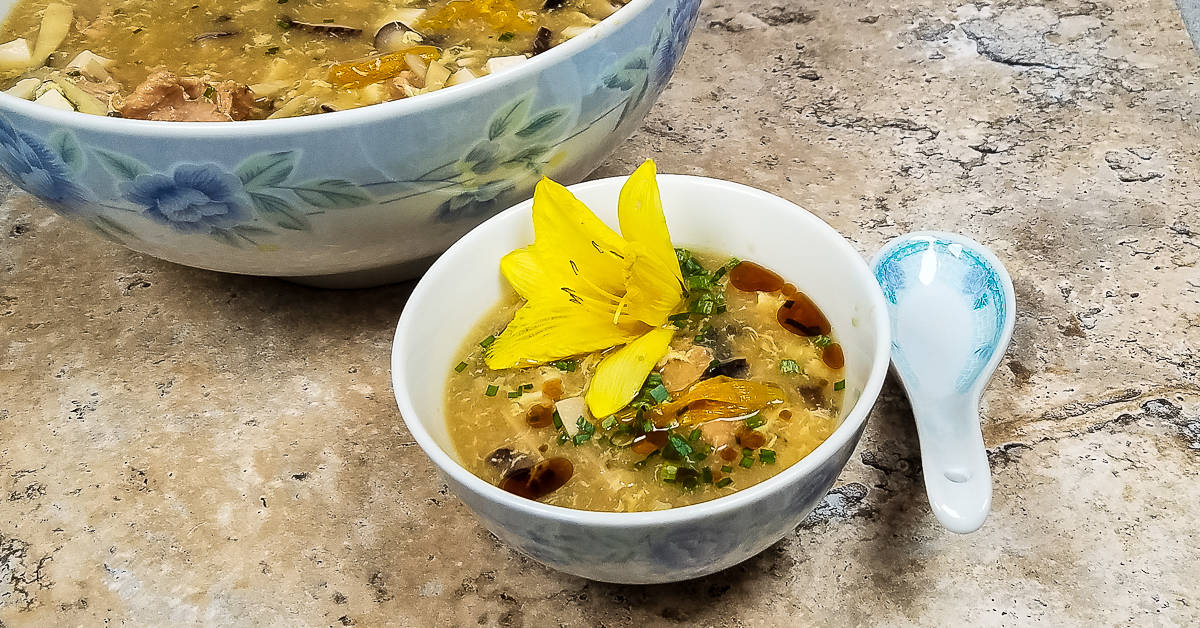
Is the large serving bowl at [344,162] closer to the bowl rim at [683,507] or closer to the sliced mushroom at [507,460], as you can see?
the bowl rim at [683,507]

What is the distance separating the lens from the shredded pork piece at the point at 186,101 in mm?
927

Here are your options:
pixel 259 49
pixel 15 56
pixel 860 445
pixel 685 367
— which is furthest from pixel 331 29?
pixel 860 445

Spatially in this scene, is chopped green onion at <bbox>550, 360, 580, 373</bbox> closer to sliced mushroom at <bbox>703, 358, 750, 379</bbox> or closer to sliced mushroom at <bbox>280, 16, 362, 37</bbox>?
sliced mushroom at <bbox>703, 358, 750, 379</bbox>

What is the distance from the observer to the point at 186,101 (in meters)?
0.94

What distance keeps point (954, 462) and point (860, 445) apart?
120 mm

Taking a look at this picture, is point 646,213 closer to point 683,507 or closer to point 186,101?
point 683,507

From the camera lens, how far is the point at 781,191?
4.02 feet

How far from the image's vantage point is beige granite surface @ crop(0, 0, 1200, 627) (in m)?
0.82

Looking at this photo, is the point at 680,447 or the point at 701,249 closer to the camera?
the point at 680,447

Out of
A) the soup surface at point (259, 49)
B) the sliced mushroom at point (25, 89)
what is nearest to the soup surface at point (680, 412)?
the soup surface at point (259, 49)

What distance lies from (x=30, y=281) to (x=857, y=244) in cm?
87

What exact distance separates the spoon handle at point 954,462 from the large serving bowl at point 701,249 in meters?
0.09

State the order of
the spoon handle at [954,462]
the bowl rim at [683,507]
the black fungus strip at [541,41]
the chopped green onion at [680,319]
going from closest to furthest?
the bowl rim at [683,507]
the spoon handle at [954,462]
the chopped green onion at [680,319]
the black fungus strip at [541,41]

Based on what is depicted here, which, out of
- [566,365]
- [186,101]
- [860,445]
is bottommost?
[860,445]
